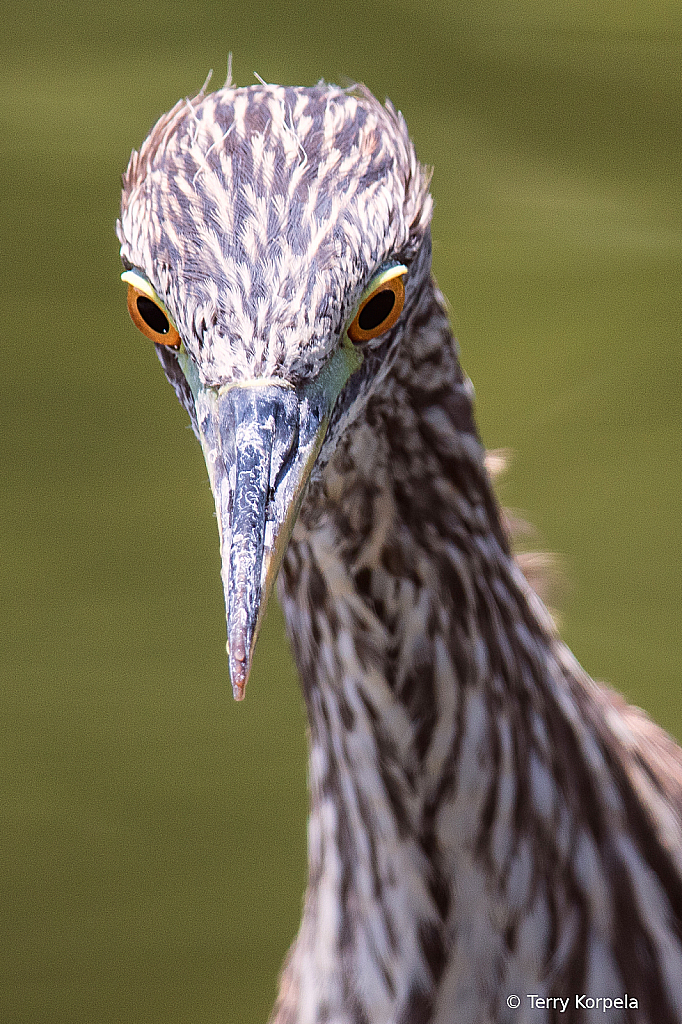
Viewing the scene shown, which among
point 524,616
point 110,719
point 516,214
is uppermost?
point 516,214

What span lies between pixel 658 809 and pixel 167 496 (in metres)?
1.71

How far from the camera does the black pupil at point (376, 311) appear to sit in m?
1.30

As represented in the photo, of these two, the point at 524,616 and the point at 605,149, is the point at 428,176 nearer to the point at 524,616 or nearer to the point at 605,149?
the point at 524,616

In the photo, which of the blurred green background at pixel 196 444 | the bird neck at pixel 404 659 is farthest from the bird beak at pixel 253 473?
the blurred green background at pixel 196 444

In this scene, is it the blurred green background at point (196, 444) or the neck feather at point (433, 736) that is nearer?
the neck feather at point (433, 736)

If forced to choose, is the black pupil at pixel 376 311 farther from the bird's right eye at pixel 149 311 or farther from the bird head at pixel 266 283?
the bird's right eye at pixel 149 311

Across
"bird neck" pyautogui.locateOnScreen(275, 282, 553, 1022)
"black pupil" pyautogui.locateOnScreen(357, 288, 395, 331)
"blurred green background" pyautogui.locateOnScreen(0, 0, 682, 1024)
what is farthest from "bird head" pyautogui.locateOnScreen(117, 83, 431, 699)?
"blurred green background" pyautogui.locateOnScreen(0, 0, 682, 1024)

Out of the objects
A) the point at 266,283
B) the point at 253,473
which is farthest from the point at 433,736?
the point at 266,283

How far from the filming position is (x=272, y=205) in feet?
4.14

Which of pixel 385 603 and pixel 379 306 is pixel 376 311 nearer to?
pixel 379 306

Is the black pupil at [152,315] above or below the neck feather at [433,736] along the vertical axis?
above

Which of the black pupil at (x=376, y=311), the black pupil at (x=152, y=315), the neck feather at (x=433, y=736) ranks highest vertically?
the black pupil at (x=152, y=315)

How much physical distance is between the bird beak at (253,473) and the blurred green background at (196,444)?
2.88 feet

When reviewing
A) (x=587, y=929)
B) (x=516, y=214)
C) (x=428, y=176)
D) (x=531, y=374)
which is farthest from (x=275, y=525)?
(x=516, y=214)
